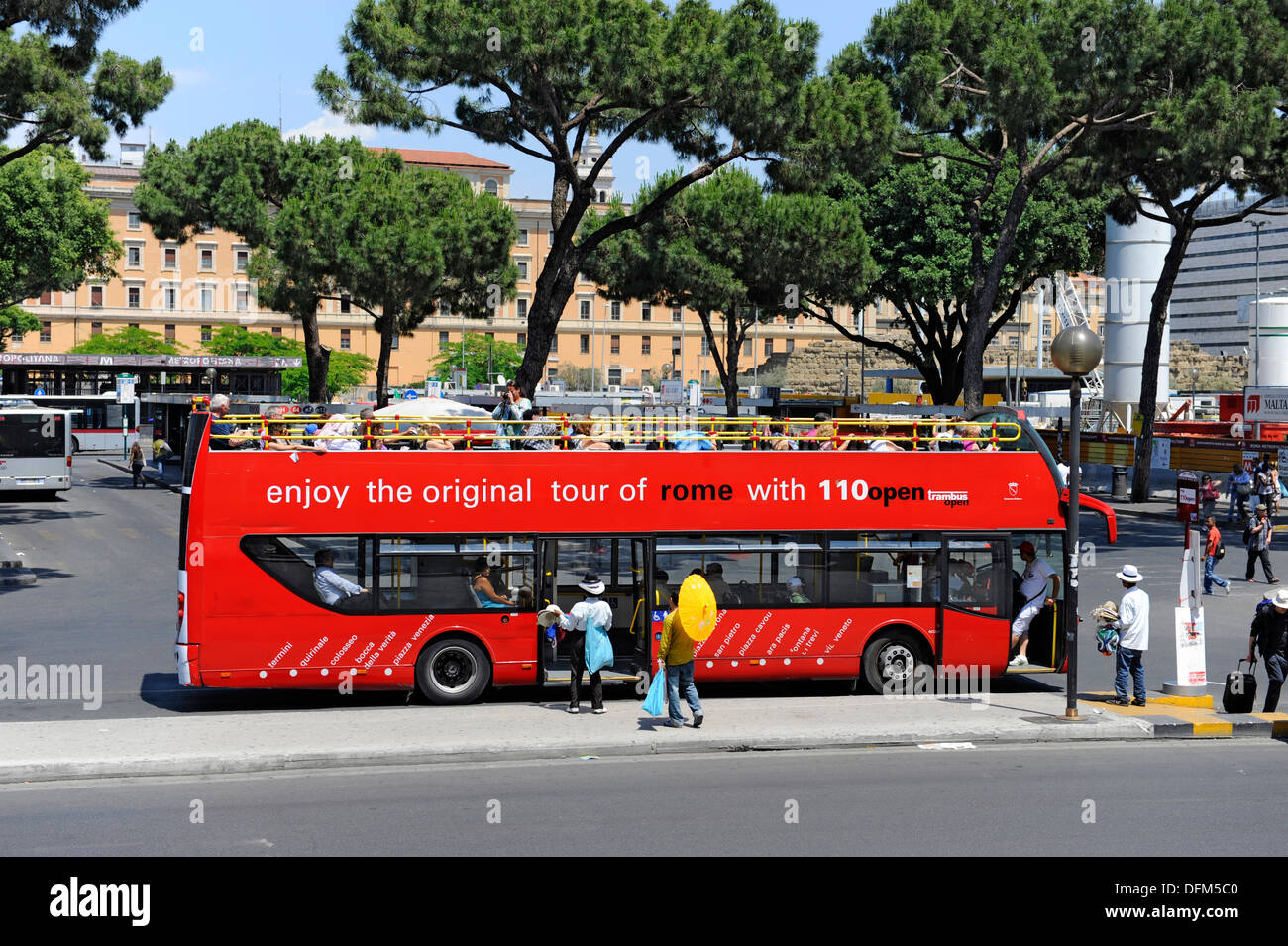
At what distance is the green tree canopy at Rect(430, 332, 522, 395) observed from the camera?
359 feet

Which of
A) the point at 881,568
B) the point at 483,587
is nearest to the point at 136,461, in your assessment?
the point at 483,587

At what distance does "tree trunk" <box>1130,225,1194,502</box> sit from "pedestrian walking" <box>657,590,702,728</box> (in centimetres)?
3017

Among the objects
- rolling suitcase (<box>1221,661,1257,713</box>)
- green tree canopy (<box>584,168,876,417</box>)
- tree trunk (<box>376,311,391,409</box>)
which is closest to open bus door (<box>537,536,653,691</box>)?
rolling suitcase (<box>1221,661,1257,713</box>)

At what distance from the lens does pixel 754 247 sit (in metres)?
48.5

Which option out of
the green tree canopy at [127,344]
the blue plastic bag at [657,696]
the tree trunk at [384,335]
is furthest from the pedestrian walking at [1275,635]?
the green tree canopy at [127,344]

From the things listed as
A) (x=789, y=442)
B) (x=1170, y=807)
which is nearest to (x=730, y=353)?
(x=789, y=442)

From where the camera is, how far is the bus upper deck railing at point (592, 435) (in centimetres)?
1456

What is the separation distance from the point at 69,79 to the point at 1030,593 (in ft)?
74.4

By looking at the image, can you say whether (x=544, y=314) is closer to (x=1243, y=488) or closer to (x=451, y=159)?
(x=1243, y=488)

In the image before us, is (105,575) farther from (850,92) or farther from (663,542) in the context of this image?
(850,92)

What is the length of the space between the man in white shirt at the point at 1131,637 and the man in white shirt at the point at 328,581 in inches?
331

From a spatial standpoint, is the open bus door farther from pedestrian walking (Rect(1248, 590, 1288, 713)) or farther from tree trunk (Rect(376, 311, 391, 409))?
tree trunk (Rect(376, 311, 391, 409))

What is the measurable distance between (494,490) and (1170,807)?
757 cm
